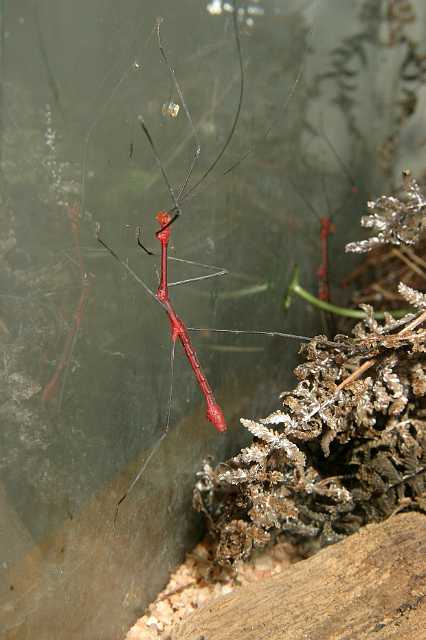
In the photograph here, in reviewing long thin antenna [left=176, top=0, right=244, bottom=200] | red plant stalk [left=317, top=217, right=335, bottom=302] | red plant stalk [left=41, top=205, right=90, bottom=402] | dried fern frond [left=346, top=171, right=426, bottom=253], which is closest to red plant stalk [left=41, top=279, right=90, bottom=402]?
red plant stalk [left=41, top=205, right=90, bottom=402]

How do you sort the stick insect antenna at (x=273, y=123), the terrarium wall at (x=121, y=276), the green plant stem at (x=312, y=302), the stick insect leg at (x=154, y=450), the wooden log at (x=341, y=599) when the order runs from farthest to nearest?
the green plant stem at (x=312, y=302) < the stick insect antenna at (x=273, y=123) < the stick insect leg at (x=154, y=450) < the wooden log at (x=341, y=599) < the terrarium wall at (x=121, y=276)

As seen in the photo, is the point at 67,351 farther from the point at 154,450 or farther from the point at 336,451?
the point at 336,451

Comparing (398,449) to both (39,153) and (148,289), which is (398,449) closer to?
(148,289)

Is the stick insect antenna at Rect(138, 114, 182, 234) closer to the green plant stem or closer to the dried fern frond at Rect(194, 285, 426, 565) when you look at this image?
the dried fern frond at Rect(194, 285, 426, 565)

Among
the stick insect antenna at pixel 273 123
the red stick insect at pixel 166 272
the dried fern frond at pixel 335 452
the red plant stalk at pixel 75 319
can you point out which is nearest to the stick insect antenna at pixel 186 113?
the red stick insect at pixel 166 272

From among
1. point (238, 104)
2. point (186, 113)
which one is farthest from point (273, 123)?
point (186, 113)

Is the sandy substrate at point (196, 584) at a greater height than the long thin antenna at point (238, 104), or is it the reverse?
the long thin antenna at point (238, 104)

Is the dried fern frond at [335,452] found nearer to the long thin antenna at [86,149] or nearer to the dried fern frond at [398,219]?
the dried fern frond at [398,219]
